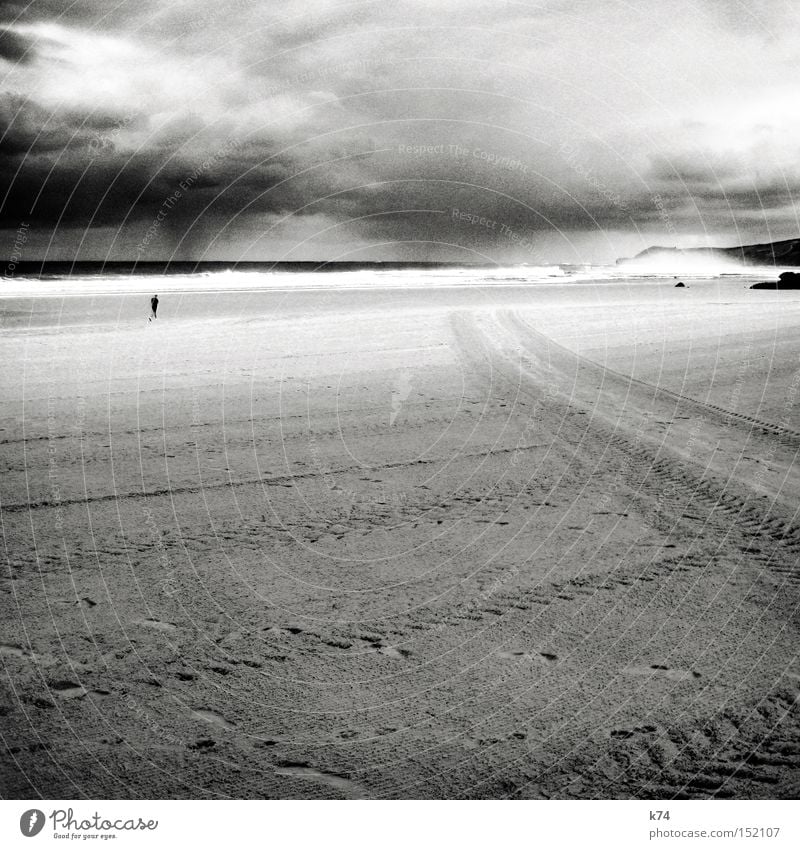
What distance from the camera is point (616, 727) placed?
338cm

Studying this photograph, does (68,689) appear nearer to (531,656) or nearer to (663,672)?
(531,656)

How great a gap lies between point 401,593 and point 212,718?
1.56 metres

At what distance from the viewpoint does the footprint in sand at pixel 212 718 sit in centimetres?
340

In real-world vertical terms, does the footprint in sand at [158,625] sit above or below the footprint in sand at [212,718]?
above

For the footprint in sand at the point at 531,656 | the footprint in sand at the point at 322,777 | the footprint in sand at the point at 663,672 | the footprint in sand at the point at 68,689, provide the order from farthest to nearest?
the footprint in sand at the point at 531,656 → the footprint in sand at the point at 663,672 → the footprint in sand at the point at 68,689 → the footprint in sand at the point at 322,777

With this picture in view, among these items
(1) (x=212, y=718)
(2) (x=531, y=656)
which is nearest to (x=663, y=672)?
(2) (x=531, y=656)

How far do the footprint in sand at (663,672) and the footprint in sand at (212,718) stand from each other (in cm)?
217

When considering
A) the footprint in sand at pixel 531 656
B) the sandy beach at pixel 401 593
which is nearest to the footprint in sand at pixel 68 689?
the sandy beach at pixel 401 593

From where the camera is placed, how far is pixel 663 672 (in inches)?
148

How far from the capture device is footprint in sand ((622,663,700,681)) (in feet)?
12.2

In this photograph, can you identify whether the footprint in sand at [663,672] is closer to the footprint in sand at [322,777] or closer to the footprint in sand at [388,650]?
the footprint in sand at [388,650]
